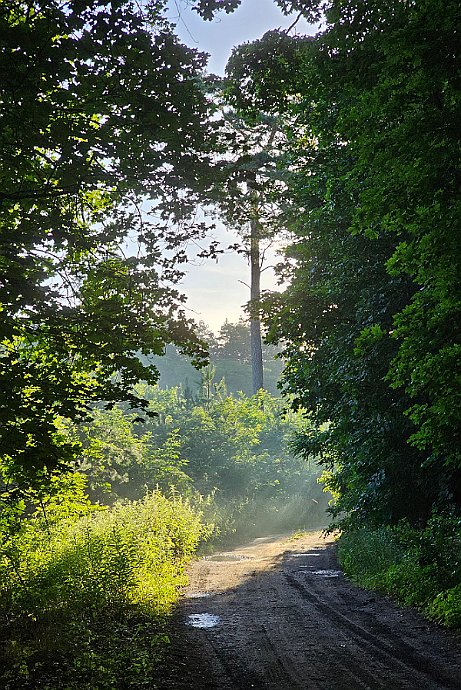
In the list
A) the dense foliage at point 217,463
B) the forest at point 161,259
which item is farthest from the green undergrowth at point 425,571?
the dense foliage at point 217,463

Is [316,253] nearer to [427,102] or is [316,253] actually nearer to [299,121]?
[299,121]

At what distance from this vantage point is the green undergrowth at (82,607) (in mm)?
7074

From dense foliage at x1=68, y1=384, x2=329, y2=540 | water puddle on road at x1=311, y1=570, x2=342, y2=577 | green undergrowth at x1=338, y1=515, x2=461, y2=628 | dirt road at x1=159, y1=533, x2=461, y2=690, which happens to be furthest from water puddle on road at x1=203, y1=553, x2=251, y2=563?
green undergrowth at x1=338, y1=515, x2=461, y2=628

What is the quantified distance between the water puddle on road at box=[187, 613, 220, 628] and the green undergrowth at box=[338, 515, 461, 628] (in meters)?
3.57

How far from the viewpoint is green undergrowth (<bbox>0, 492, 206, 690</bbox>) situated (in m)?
7.07

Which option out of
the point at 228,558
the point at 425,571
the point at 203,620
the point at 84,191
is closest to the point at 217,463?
the point at 228,558

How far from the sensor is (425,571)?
1085cm

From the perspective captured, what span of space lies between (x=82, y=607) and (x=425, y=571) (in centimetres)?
617

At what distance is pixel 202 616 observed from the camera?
34.9 ft

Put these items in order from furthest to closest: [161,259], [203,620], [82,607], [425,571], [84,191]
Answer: [425,571]
[203,620]
[82,607]
[161,259]
[84,191]

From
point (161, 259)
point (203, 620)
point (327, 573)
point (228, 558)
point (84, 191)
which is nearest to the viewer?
point (84, 191)

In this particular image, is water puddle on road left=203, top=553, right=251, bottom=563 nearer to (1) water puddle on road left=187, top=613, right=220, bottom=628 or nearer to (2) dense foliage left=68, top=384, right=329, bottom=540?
(2) dense foliage left=68, top=384, right=329, bottom=540

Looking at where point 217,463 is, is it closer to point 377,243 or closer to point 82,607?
point 377,243

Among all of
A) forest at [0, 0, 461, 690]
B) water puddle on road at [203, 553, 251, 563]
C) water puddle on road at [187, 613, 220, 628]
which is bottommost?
water puddle on road at [187, 613, 220, 628]
